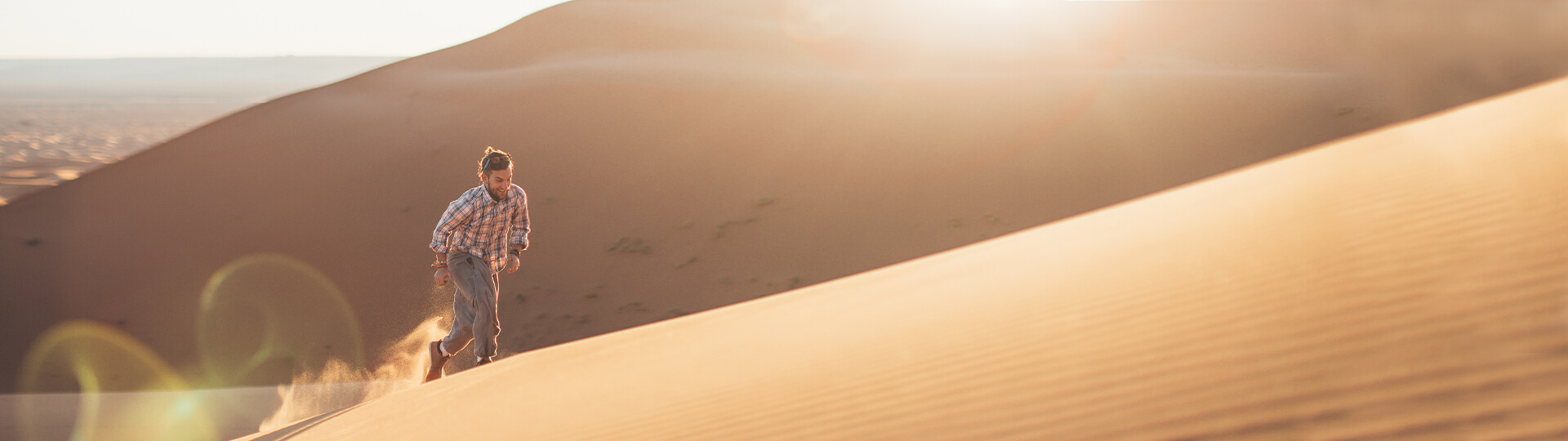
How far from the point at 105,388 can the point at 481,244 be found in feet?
24.0

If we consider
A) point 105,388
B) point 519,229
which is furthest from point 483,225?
point 105,388

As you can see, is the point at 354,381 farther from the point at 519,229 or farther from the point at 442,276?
the point at 519,229

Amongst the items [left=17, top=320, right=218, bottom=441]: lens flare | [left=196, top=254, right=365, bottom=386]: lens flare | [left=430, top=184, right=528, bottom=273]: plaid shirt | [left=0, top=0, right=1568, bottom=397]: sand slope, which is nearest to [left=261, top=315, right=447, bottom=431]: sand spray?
[left=196, top=254, right=365, bottom=386]: lens flare

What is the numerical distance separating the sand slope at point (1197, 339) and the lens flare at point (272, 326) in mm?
6835

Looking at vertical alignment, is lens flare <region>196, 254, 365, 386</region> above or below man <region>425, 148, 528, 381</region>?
above

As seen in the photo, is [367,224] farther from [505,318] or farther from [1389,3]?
[1389,3]

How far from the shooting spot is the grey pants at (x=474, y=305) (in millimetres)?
6605

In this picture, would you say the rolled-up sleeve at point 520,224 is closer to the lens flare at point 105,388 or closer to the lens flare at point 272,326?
the lens flare at point 105,388

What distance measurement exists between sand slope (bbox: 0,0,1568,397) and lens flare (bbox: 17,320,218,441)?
182mm

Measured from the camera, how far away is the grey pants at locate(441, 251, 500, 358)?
260 inches

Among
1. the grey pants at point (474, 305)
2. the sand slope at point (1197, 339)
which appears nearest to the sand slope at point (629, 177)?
the grey pants at point (474, 305)

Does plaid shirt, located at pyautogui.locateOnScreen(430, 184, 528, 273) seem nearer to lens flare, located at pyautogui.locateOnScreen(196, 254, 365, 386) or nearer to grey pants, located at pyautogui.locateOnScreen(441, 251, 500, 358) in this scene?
grey pants, located at pyautogui.locateOnScreen(441, 251, 500, 358)

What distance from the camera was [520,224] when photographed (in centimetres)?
677

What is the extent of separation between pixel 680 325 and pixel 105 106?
128 metres
